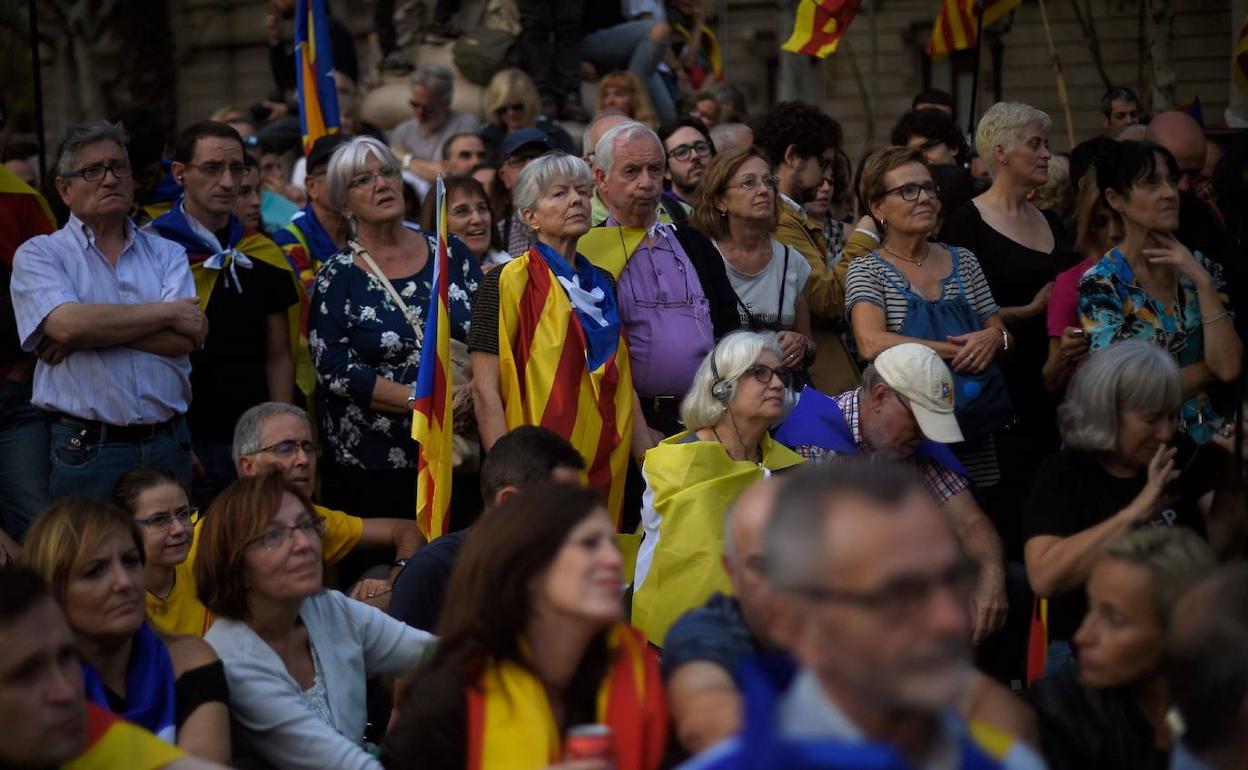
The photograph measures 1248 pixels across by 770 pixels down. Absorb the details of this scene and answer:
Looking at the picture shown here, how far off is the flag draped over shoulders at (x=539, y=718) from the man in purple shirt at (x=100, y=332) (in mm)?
2986

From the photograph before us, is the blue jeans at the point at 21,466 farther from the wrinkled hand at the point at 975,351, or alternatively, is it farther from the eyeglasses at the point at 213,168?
the wrinkled hand at the point at 975,351

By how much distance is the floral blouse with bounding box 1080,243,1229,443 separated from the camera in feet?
20.8

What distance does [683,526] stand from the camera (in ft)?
17.9

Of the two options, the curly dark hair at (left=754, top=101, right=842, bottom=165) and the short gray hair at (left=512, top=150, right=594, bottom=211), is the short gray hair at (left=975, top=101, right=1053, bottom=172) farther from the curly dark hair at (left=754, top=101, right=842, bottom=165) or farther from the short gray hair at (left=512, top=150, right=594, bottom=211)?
the short gray hair at (left=512, top=150, right=594, bottom=211)

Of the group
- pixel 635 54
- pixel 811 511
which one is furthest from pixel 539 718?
pixel 635 54

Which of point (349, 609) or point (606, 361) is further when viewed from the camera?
point (606, 361)

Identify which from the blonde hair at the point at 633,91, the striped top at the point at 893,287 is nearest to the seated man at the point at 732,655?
the striped top at the point at 893,287

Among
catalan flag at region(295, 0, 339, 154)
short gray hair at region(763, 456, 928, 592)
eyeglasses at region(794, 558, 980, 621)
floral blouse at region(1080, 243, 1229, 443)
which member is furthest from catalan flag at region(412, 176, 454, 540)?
eyeglasses at region(794, 558, 980, 621)

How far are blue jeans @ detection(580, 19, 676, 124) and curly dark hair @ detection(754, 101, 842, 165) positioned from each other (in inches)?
153

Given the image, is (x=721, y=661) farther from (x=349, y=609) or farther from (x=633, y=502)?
(x=633, y=502)

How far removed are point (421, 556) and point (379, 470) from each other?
68.0 inches

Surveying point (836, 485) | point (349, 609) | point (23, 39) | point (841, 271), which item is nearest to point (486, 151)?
point (841, 271)

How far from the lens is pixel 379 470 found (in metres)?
6.95

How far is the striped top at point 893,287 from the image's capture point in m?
6.73
